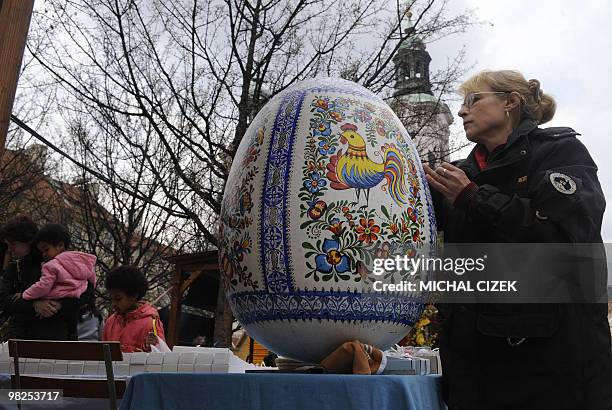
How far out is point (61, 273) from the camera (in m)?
4.20

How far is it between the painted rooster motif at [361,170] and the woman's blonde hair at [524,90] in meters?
0.48

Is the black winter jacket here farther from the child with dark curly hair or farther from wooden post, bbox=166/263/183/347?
wooden post, bbox=166/263/183/347

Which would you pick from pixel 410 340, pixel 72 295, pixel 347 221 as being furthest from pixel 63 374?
pixel 410 340

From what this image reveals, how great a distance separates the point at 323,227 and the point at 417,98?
6.47m

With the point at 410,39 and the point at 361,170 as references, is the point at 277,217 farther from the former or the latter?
the point at 410,39

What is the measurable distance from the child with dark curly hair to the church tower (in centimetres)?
427

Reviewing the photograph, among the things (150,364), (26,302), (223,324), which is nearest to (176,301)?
(223,324)

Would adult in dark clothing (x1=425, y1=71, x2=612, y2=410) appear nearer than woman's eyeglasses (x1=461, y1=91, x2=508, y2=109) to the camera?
Yes

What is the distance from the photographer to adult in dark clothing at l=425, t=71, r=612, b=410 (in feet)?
5.65

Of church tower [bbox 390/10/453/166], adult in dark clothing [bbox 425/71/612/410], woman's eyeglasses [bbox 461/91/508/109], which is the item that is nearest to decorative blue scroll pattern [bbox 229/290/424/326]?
adult in dark clothing [bbox 425/71/612/410]

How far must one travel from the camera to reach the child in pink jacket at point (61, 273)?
414cm

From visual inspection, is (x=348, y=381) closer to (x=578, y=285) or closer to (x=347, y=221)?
(x=347, y=221)

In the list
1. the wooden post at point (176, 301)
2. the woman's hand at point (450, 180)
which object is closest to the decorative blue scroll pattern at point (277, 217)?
the woman's hand at point (450, 180)

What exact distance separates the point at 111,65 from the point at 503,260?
6065 millimetres
